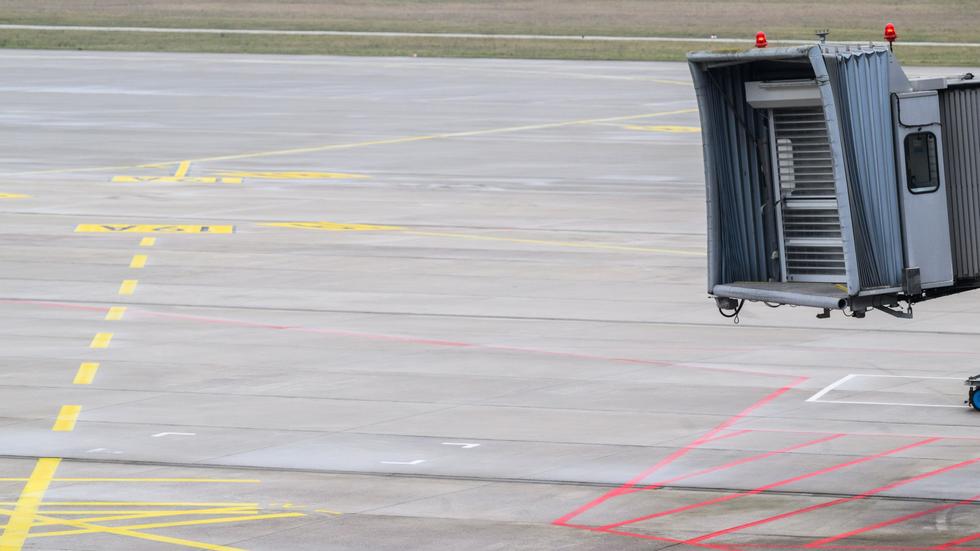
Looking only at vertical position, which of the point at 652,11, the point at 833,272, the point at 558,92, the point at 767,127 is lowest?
the point at 833,272

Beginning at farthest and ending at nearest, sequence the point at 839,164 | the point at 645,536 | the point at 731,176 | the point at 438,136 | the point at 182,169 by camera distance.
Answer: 1. the point at 438,136
2. the point at 182,169
3. the point at 731,176
4. the point at 839,164
5. the point at 645,536

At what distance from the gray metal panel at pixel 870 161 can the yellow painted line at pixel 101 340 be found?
1337 centimetres

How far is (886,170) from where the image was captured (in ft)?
65.5

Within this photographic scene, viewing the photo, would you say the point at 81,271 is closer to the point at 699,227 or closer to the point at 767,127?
the point at 699,227

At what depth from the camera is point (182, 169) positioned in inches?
2108

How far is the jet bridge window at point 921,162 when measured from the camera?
19984 millimetres

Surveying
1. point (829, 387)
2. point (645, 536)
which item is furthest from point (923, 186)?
point (645, 536)

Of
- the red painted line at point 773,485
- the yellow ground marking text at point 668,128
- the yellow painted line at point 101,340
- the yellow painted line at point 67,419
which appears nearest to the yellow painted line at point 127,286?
the yellow painted line at point 101,340

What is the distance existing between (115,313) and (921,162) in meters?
16.1

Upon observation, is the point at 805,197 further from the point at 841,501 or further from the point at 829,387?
the point at 829,387

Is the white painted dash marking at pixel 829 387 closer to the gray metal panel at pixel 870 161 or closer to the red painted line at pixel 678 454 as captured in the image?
the red painted line at pixel 678 454

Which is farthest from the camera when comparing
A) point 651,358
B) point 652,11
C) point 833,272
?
point 652,11

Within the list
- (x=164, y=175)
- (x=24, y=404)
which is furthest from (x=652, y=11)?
(x=24, y=404)

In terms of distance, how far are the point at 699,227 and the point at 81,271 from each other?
14846 millimetres
